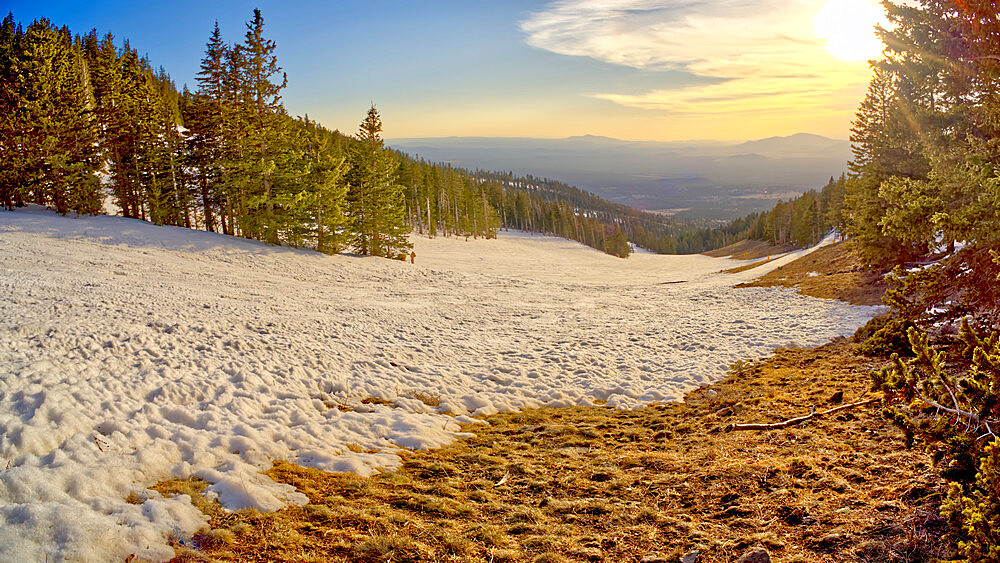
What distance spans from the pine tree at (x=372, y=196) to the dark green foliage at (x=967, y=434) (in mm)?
33512

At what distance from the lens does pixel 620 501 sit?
5.43 meters

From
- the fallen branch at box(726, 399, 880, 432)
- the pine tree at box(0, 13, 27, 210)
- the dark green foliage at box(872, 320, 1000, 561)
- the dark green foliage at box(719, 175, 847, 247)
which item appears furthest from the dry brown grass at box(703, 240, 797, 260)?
the pine tree at box(0, 13, 27, 210)

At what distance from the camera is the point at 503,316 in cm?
1859

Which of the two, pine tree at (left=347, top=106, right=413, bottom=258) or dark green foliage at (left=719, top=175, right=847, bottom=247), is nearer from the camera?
pine tree at (left=347, top=106, right=413, bottom=258)

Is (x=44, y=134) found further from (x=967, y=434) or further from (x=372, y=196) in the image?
(x=967, y=434)

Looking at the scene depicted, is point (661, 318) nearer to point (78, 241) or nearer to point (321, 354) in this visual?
point (321, 354)

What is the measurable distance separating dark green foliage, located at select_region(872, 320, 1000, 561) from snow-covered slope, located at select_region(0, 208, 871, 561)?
583cm

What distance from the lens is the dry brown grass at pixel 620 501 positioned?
4195 millimetres

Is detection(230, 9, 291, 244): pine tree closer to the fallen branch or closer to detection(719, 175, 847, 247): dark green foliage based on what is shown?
the fallen branch

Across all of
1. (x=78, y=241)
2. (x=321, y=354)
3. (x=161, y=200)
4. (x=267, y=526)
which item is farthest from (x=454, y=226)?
(x=267, y=526)

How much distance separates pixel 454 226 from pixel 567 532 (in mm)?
75676

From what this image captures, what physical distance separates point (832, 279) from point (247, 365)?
85.3 ft

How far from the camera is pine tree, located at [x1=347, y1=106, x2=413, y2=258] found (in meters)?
34.6

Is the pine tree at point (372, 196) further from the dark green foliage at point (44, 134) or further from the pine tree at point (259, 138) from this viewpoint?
the dark green foliage at point (44, 134)
